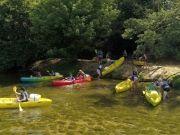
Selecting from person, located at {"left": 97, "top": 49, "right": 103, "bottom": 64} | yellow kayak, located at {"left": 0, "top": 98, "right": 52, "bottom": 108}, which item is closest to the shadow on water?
yellow kayak, located at {"left": 0, "top": 98, "right": 52, "bottom": 108}

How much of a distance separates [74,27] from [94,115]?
614 inches

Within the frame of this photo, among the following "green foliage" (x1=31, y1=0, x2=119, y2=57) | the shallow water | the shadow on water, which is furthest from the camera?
"green foliage" (x1=31, y1=0, x2=119, y2=57)

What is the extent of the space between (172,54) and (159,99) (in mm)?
10892

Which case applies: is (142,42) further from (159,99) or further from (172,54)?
(159,99)

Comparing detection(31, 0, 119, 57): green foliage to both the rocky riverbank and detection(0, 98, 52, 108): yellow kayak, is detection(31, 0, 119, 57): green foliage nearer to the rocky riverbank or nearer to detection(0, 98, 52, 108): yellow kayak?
the rocky riverbank

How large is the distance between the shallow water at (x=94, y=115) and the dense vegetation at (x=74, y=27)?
7.39 meters

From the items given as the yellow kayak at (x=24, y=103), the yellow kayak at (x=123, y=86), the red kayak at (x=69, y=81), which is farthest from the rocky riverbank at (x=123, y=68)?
the yellow kayak at (x=24, y=103)

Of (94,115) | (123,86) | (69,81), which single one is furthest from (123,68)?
(94,115)

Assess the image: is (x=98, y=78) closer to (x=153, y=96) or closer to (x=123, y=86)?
(x=123, y=86)

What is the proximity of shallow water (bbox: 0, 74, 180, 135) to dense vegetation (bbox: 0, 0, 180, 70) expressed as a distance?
291 inches

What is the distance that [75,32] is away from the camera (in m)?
39.8

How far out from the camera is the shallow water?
2267 cm

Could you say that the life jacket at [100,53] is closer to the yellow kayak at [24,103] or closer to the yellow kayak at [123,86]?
the yellow kayak at [123,86]

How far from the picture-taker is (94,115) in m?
25.8
